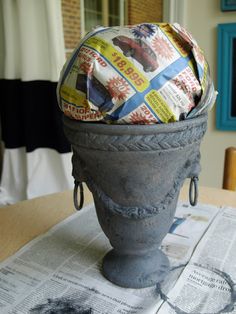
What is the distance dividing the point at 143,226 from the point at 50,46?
130 centimetres

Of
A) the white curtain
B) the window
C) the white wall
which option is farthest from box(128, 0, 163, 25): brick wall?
the white curtain

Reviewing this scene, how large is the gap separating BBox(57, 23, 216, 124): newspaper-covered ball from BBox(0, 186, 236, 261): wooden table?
17.3 inches

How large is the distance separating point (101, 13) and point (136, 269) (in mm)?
2983

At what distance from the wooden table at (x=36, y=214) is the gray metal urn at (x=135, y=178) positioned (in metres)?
0.24

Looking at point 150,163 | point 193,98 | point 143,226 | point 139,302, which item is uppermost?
point 193,98

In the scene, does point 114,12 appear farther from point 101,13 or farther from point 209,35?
point 209,35

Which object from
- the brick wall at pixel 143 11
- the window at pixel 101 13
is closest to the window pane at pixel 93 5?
the window at pixel 101 13

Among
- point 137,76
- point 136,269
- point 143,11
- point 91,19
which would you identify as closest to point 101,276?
point 136,269

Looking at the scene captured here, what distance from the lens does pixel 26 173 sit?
1.96 metres

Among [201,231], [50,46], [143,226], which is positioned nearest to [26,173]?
[50,46]

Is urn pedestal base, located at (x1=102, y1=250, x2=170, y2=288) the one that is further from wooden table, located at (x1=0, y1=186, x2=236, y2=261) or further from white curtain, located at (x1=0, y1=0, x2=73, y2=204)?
white curtain, located at (x1=0, y1=0, x2=73, y2=204)

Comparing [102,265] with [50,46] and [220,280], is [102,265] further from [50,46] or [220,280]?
[50,46]

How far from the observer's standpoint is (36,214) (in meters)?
1.01

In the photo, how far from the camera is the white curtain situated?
5.73 ft
